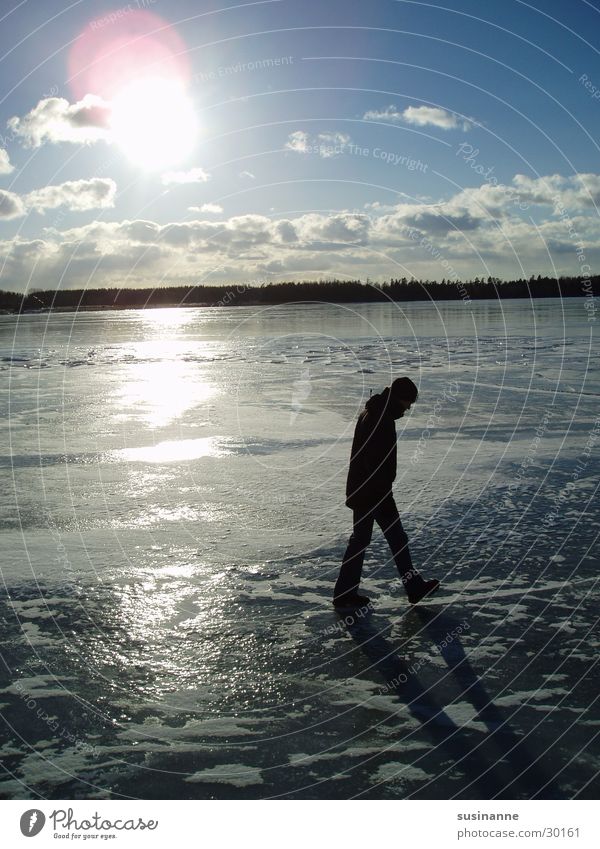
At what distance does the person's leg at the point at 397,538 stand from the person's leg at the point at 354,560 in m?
0.11

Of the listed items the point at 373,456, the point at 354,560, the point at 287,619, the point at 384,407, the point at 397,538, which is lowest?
the point at 287,619

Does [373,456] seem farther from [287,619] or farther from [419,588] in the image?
[287,619]

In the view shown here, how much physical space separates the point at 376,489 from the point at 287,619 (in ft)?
3.71

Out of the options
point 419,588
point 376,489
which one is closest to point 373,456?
point 376,489

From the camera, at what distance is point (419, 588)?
5.62 metres

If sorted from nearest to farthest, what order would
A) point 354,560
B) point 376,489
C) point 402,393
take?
point 402,393
point 376,489
point 354,560

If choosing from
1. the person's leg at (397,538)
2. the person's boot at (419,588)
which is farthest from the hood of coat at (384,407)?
the person's boot at (419,588)

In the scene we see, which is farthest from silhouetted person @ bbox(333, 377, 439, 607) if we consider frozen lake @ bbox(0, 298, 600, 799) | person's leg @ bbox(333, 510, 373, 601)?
frozen lake @ bbox(0, 298, 600, 799)

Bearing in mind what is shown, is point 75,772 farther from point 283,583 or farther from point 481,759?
point 283,583

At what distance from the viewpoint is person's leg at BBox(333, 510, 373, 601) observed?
5.62 metres

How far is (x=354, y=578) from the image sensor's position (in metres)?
5.63

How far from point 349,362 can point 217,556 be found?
18569 millimetres

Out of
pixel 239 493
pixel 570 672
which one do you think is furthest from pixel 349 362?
pixel 570 672

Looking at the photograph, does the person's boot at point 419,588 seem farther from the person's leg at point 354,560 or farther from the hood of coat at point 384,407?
the hood of coat at point 384,407
